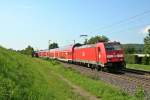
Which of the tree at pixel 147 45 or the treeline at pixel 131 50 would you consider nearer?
the tree at pixel 147 45

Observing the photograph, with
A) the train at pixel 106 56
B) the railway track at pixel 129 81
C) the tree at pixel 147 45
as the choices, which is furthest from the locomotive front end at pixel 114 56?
the tree at pixel 147 45

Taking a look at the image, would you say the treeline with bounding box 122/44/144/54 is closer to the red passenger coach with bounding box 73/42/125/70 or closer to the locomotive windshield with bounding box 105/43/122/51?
the red passenger coach with bounding box 73/42/125/70

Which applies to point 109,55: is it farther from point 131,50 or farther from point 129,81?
point 131,50

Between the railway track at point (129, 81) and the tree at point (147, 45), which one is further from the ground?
the tree at point (147, 45)

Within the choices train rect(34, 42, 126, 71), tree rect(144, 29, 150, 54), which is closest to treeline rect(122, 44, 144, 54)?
tree rect(144, 29, 150, 54)

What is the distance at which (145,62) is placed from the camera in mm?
61719

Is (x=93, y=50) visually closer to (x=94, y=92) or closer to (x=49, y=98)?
(x=94, y=92)

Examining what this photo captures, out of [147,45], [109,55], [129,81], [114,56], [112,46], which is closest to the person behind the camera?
[129,81]

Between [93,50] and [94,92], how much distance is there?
23.7m

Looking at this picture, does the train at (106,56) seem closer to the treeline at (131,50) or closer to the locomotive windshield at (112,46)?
the locomotive windshield at (112,46)

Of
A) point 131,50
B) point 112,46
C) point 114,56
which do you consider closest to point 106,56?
point 114,56

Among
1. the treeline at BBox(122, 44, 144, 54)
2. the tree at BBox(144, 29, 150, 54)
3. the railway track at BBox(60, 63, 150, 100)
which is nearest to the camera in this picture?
the railway track at BBox(60, 63, 150, 100)

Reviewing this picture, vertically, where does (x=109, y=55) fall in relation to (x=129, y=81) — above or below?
above

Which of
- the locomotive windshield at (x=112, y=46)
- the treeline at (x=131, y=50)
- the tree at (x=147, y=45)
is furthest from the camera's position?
the treeline at (x=131, y=50)
